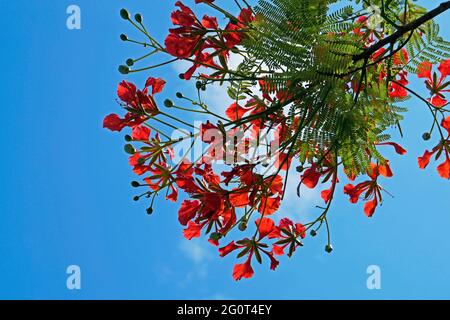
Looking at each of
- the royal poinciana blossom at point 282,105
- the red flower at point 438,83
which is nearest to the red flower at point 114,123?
the royal poinciana blossom at point 282,105

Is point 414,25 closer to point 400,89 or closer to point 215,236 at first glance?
point 400,89

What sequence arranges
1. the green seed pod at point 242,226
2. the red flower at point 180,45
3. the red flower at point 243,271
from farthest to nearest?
1. the red flower at point 243,271
2. the green seed pod at point 242,226
3. the red flower at point 180,45

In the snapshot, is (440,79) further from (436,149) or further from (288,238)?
(288,238)

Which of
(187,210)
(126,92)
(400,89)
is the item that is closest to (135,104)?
(126,92)

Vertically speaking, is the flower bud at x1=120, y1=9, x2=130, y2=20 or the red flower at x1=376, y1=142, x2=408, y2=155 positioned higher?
the flower bud at x1=120, y1=9, x2=130, y2=20

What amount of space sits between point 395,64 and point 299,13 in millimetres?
573

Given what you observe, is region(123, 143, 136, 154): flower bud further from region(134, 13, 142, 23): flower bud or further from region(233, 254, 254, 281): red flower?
region(233, 254, 254, 281): red flower

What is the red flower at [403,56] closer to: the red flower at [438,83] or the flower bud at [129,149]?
the red flower at [438,83]

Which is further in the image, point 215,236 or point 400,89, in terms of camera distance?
point 400,89

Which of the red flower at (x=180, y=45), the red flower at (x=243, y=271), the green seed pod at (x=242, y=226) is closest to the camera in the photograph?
the red flower at (x=180, y=45)

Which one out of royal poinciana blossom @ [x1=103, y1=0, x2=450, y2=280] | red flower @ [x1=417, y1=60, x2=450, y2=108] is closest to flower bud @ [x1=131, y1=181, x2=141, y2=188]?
royal poinciana blossom @ [x1=103, y1=0, x2=450, y2=280]

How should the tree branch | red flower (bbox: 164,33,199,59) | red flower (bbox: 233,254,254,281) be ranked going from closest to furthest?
the tree branch, red flower (bbox: 164,33,199,59), red flower (bbox: 233,254,254,281)

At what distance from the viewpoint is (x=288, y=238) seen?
184 cm

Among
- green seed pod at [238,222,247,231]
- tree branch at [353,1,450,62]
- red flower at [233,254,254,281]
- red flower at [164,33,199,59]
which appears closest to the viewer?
tree branch at [353,1,450,62]
